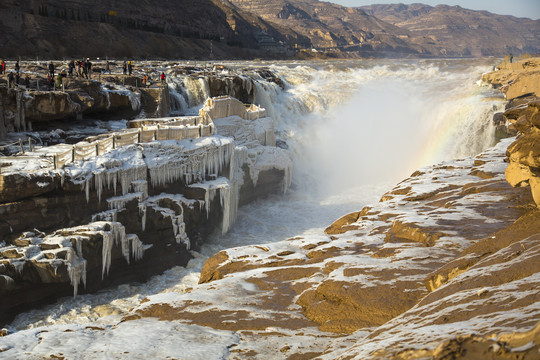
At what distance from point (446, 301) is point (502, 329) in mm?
1886

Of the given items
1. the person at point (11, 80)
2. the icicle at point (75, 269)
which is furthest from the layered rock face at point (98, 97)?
the icicle at point (75, 269)

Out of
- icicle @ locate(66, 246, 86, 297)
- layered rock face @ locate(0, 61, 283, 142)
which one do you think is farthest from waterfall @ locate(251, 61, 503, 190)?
icicle @ locate(66, 246, 86, 297)

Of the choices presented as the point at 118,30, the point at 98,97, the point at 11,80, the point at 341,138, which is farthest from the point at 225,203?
the point at 118,30

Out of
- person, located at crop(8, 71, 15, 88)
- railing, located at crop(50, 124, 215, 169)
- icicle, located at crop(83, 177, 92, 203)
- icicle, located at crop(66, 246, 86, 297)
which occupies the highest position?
person, located at crop(8, 71, 15, 88)

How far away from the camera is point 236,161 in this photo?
24156 millimetres

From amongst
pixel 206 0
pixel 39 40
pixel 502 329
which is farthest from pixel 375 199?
pixel 206 0

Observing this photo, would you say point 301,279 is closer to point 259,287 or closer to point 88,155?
point 259,287

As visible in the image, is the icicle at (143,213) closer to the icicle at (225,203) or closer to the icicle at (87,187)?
the icicle at (87,187)

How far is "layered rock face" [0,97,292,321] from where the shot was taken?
48.2ft

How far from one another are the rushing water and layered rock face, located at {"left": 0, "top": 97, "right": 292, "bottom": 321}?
39.2 inches

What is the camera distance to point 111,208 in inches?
658

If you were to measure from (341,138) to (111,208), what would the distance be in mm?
22452

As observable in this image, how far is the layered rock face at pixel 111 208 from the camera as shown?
1470 cm

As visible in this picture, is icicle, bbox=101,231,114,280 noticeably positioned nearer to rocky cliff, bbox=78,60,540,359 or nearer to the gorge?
the gorge
